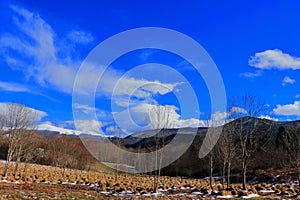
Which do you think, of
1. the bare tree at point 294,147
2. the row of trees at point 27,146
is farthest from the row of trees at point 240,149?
the row of trees at point 27,146

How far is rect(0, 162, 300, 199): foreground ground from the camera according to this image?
16256mm

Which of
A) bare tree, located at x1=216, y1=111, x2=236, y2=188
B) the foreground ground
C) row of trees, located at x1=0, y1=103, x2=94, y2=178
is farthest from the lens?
row of trees, located at x1=0, y1=103, x2=94, y2=178

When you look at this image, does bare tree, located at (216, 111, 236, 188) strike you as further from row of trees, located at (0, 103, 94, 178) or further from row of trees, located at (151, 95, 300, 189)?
row of trees, located at (0, 103, 94, 178)

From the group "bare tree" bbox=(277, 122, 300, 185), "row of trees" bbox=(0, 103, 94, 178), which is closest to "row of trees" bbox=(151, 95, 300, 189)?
"bare tree" bbox=(277, 122, 300, 185)

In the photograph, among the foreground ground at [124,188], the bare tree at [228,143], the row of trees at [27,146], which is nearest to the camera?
the foreground ground at [124,188]

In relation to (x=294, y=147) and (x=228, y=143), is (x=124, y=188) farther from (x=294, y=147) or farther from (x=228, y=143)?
(x=294, y=147)

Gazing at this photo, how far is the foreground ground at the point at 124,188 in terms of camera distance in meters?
16.3

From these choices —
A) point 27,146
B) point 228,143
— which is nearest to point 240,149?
point 228,143

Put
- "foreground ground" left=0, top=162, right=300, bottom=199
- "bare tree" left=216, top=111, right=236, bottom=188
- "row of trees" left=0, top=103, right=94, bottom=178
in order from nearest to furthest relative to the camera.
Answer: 1. "foreground ground" left=0, top=162, right=300, bottom=199
2. "bare tree" left=216, top=111, right=236, bottom=188
3. "row of trees" left=0, top=103, right=94, bottom=178

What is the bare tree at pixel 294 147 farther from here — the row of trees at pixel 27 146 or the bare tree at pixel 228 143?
the row of trees at pixel 27 146

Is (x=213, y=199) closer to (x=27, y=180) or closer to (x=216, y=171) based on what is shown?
(x=27, y=180)

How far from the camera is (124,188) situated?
21266 mm

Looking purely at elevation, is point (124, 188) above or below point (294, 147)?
below

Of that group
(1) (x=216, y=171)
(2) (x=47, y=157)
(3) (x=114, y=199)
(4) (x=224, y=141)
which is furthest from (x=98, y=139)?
(3) (x=114, y=199)
